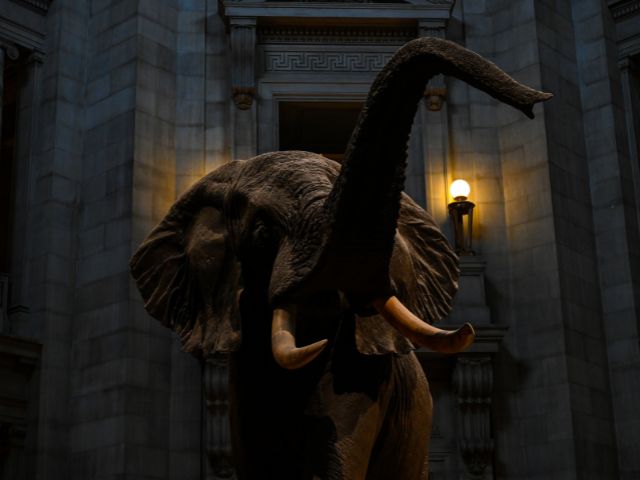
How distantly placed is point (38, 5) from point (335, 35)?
3.89 meters

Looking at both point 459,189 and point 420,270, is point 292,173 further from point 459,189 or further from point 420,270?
point 459,189

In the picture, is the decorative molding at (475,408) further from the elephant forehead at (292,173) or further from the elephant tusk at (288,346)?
the elephant tusk at (288,346)

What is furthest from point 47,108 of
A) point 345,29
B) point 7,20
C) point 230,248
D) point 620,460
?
point 230,248

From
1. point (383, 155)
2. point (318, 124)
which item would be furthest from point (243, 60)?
point (383, 155)

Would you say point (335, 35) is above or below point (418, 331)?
above

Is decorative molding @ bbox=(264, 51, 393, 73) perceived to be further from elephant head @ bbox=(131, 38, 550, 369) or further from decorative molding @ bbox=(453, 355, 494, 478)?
elephant head @ bbox=(131, 38, 550, 369)

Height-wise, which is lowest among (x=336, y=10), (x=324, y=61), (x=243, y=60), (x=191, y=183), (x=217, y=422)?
(x=217, y=422)

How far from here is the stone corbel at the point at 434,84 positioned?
15.1 m

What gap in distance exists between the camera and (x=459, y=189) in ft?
47.5

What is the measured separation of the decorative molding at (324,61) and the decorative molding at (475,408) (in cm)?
413

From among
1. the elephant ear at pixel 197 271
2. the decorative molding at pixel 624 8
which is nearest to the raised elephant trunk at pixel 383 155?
the elephant ear at pixel 197 271

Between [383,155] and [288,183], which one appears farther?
[288,183]

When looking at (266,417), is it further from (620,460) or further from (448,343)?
(620,460)

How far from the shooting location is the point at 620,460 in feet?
46.1
